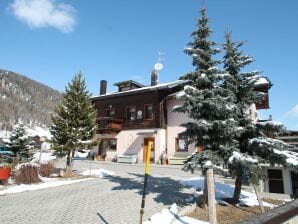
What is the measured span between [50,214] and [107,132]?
2191 cm

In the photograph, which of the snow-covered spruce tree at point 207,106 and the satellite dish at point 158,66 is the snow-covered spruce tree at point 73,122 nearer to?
the snow-covered spruce tree at point 207,106

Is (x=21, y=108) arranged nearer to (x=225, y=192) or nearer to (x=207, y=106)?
(x=225, y=192)

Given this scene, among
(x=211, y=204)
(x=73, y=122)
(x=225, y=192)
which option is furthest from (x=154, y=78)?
(x=211, y=204)

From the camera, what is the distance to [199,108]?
9.74 meters

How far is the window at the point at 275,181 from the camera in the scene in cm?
1562

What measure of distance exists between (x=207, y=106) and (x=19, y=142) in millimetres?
17152

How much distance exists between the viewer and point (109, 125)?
29.0 metres

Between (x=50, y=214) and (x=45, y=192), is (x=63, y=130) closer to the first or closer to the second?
(x=45, y=192)

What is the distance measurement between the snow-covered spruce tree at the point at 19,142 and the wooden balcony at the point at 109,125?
29.5 feet

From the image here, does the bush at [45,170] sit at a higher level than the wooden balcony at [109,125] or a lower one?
lower

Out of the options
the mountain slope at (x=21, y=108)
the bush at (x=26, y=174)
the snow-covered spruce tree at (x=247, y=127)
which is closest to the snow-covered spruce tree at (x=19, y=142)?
the bush at (x=26, y=174)

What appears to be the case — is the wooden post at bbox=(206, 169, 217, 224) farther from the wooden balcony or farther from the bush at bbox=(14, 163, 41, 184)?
the wooden balcony

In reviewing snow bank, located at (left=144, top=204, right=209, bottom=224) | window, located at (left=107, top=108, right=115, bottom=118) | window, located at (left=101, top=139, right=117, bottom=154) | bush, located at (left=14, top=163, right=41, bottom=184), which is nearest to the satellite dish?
window, located at (left=107, top=108, right=115, bottom=118)

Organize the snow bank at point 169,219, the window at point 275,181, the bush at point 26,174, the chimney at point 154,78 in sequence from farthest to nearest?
the chimney at point 154,78 < the window at point 275,181 < the bush at point 26,174 < the snow bank at point 169,219
